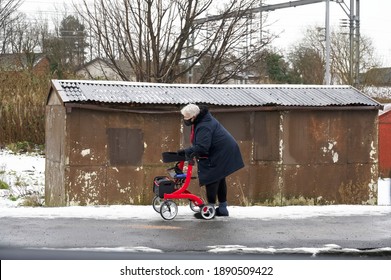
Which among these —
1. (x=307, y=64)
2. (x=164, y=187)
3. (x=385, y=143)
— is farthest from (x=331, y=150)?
(x=307, y=64)

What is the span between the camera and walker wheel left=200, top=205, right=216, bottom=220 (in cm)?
1110

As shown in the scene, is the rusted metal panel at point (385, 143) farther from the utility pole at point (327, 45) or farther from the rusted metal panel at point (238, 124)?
the rusted metal panel at point (238, 124)

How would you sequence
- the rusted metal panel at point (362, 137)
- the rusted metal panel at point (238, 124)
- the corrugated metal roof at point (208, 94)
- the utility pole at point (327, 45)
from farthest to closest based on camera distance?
the utility pole at point (327, 45) → the rusted metal panel at point (362, 137) → the rusted metal panel at point (238, 124) → the corrugated metal roof at point (208, 94)

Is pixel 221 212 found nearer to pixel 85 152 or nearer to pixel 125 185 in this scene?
pixel 125 185

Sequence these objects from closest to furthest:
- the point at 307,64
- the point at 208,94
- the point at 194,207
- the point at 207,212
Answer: the point at 207,212
the point at 194,207
the point at 208,94
the point at 307,64

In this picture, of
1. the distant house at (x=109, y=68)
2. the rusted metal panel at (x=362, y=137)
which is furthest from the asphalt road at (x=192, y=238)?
the distant house at (x=109, y=68)

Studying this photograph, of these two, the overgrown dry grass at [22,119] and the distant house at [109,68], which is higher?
the distant house at [109,68]

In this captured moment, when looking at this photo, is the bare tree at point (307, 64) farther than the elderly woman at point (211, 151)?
Yes

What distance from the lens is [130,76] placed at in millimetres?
26562

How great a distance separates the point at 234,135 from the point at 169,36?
26.6ft

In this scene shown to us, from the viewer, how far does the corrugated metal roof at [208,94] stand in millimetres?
15312

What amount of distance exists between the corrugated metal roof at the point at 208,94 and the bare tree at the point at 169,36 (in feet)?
20.6

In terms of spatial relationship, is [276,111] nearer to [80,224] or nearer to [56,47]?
[80,224]

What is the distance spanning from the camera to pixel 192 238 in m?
9.51
